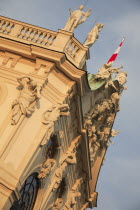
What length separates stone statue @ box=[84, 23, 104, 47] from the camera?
1479cm

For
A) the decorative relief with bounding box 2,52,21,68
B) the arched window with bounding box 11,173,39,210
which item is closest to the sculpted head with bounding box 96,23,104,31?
the decorative relief with bounding box 2,52,21,68

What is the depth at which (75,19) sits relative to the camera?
47.4 feet

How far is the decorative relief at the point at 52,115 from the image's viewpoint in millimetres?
12281

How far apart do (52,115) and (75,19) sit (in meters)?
4.07

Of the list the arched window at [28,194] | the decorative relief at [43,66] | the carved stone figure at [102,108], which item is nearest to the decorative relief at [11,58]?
the decorative relief at [43,66]

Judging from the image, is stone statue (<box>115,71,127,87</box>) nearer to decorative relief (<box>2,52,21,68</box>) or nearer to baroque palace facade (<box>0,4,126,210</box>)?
baroque palace facade (<box>0,4,126,210</box>)

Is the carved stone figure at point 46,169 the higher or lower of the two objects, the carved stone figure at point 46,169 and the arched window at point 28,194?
the higher

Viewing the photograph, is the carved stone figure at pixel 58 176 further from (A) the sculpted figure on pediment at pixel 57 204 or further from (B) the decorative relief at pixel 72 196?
(B) the decorative relief at pixel 72 196

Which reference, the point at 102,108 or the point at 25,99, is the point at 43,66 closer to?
the point at 25,99

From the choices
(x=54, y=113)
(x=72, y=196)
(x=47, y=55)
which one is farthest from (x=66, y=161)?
(x=47, y=55)

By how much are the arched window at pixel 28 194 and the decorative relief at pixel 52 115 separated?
177 centimetres

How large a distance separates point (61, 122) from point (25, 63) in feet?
7.94

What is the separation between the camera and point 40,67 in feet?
42.3

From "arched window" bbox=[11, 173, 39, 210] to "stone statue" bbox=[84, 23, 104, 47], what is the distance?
17.3 feet
